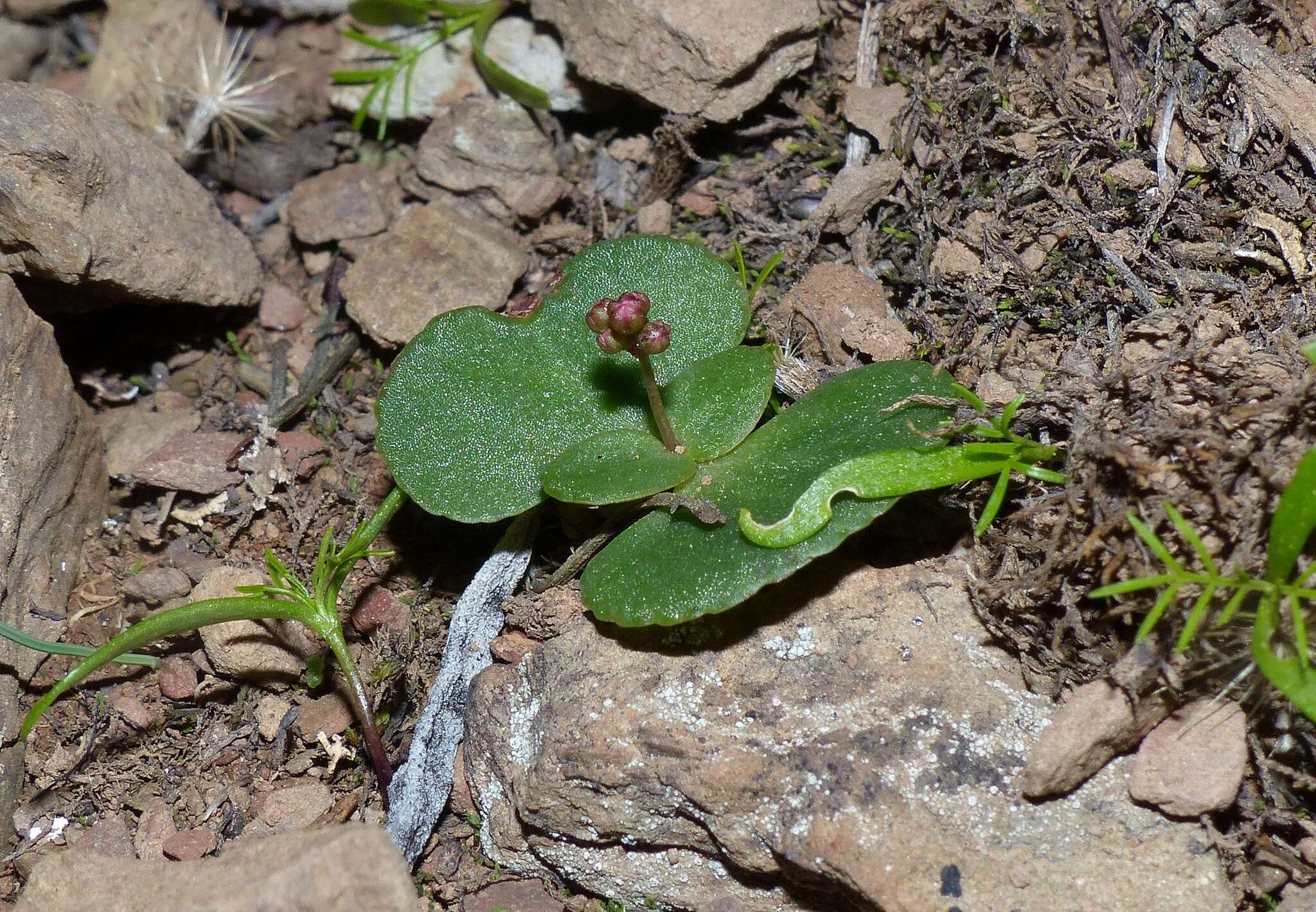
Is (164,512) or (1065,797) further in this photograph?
(164,512)

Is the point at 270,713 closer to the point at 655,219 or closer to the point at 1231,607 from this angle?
the point at 655,219

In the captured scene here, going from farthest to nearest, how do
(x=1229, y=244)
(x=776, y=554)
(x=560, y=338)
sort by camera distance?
1. (x=560, y=338)
2. (x=1229, y=244)
3. (x=776, y=554)

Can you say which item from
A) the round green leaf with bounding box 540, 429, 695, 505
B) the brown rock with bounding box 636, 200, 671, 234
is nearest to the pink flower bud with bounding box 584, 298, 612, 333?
the round green leaf with bounding box 540, 429, 695, 505

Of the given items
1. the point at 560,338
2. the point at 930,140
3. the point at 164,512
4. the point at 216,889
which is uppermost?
the point at 930,140

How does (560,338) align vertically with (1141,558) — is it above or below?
below

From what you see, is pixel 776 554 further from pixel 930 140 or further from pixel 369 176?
pixel 369 176

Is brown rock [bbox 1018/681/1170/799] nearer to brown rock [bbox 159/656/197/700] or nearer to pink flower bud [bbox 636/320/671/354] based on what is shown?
pink flower bud [bbox 636/320/671/354]

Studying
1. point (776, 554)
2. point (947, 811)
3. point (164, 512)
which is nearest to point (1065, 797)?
point (947, 811)
